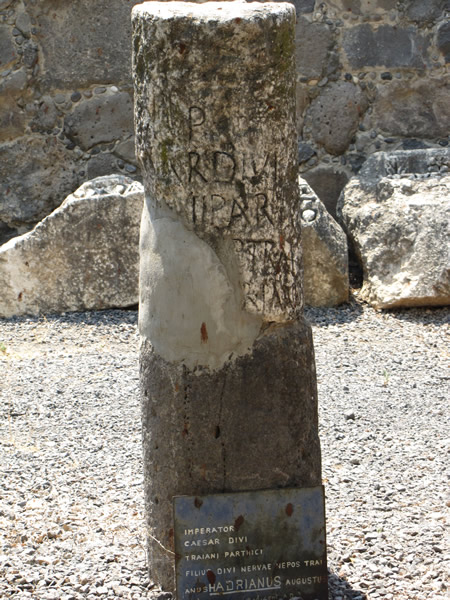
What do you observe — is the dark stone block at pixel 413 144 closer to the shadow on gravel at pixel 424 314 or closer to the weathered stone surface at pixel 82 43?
the shadow on gravel at pixel 424 314

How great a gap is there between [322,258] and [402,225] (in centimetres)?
51

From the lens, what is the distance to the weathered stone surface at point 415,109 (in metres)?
6.24

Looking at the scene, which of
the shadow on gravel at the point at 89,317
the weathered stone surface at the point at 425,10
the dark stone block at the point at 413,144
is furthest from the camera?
the dark stone block at the point at 413,144

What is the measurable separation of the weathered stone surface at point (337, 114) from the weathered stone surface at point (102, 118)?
129 centimetres

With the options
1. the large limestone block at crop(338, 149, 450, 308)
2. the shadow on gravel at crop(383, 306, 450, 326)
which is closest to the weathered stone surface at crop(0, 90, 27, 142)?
the large limestone block at crop(338, 149, 450, 308)

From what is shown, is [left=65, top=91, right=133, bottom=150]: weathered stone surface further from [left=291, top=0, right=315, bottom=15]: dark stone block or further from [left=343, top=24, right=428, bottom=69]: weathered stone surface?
[left=343, top=24, right=428, bottom=69]: weathered stone surface

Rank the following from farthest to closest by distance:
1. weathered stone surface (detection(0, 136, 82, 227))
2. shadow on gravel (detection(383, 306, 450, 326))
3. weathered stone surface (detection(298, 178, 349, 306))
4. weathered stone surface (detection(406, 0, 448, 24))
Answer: weathered stone surface (detection(0, 136, 82, 227)) → weathered stone surface (detection(406, 0, 448, 24)) → weathered stone surface (detection(298, 178, 349, 306)) → shadow on gravel (detection(383, 306, 450, 326))

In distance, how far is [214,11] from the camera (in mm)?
2221

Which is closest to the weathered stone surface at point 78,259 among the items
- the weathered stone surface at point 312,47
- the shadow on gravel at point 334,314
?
the shadow on gravel at point 334,314

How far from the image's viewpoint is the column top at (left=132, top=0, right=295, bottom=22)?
2195mm

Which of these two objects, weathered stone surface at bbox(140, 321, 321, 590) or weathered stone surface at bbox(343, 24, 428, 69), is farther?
weathered stone surface at bbox(343, 24, 428, 69)

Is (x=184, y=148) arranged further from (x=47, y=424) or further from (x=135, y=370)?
(x=135, y=370)

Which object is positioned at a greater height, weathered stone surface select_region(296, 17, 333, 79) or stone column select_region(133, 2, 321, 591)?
weathered stone surface select_region(296, 17, 333, 79)

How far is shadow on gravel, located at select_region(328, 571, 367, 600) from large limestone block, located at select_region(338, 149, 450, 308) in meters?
2.88
